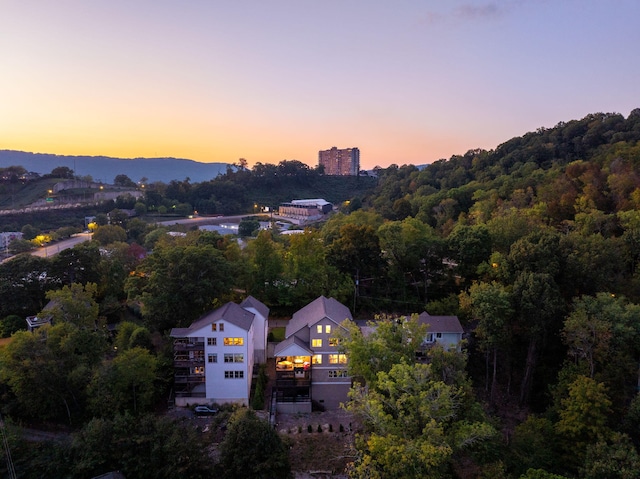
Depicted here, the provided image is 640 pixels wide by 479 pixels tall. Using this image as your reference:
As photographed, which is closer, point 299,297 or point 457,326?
point 457,326

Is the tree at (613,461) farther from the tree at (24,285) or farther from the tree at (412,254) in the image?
the tree at (24,285)

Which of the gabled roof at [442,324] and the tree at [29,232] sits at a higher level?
the tree at [29,232]

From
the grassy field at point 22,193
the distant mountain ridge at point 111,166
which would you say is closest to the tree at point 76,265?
the grassy field at point 22,193

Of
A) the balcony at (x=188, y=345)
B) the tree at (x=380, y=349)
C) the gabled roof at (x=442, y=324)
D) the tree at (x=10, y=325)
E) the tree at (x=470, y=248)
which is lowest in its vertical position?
the tree at (x=10, y=325)

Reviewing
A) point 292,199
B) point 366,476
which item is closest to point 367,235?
point 366,476

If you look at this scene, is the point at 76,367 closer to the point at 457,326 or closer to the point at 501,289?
the point at 457,326

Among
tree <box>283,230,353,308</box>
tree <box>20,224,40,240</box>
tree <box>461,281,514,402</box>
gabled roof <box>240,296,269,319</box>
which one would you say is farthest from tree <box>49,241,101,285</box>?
tree <box>20,224,40,240</box>

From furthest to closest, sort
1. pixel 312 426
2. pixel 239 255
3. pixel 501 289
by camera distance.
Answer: pixel 239 255 < pixel 501 289 < pixel 312 426
